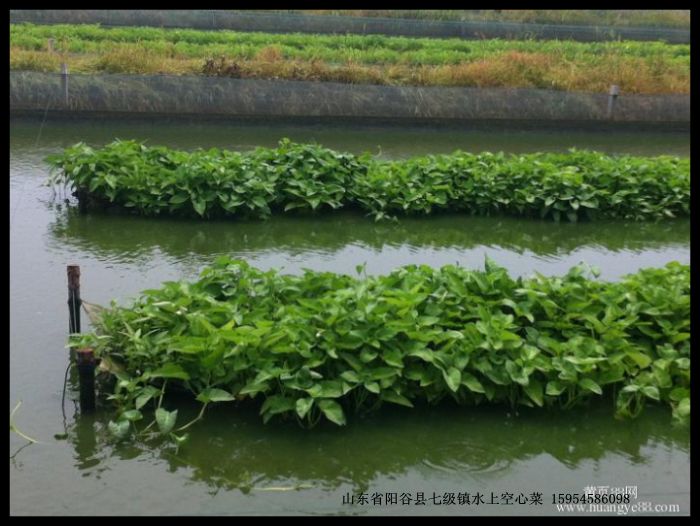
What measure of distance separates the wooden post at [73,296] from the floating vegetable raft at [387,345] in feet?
0.45

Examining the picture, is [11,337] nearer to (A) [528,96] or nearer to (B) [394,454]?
(B) [394,454]

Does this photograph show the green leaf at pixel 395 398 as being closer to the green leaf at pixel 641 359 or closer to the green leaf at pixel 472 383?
the green leaf at pixel 472 383

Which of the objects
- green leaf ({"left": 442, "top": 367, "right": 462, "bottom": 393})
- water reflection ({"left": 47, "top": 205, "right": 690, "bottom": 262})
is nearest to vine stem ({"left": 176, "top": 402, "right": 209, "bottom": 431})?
green leaf ({"left": 442, "top": 367, "right": 462, "bottom": 393})

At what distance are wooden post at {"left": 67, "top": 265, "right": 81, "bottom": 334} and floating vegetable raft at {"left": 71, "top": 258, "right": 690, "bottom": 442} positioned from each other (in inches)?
5.4

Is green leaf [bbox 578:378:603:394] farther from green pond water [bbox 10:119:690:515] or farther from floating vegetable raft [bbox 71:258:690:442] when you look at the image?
green pond water [bbox 10:119:690:515]

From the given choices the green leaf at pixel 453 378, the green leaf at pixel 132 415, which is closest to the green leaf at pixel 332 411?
the green leaf at pixel 453 378

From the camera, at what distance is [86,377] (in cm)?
459

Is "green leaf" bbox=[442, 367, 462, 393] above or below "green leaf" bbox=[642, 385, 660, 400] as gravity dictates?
above

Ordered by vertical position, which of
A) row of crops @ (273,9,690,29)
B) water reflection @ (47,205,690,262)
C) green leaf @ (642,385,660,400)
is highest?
row of crops @ (273,9,690,29)

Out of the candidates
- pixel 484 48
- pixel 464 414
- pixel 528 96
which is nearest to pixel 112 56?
pixel 528 96

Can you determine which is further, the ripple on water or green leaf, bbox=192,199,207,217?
green leaf, bbox=192,199,207,217

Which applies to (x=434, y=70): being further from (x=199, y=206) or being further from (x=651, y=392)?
(x=651, y=392)

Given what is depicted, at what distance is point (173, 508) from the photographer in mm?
4012

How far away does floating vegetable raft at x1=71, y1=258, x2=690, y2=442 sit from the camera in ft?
15.3
